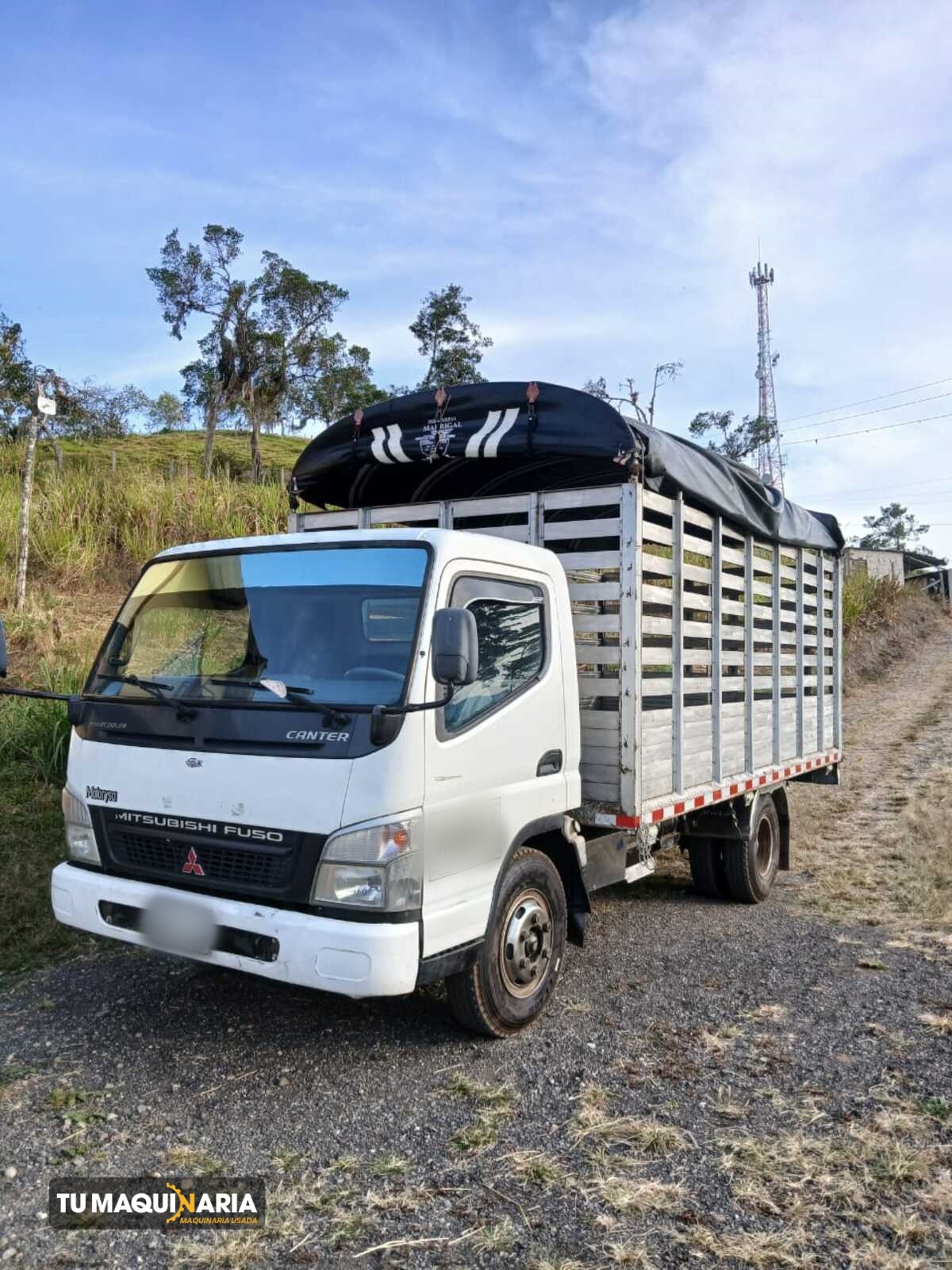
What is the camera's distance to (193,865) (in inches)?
143

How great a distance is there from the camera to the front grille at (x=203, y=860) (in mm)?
3457

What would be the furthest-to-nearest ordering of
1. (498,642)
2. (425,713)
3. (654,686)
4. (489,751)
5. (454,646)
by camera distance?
(654,686)
(498,642)
(489,751)
(425,713)
(454,646)

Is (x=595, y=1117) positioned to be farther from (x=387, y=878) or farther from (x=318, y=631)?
(x=318, y=631)

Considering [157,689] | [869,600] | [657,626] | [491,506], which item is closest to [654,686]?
[657,626]

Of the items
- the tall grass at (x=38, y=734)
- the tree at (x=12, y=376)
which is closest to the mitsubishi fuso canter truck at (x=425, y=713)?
the tall grass at (x=38, y=734)

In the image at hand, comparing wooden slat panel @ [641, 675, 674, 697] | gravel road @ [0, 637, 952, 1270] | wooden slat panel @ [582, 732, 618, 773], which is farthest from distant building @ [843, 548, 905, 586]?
gravel road @ [0, 637, 952, 1270]

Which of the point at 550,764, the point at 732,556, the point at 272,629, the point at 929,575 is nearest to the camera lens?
the point at 272,629

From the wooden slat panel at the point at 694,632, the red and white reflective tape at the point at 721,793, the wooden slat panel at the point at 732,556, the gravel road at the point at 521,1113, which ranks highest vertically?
the wooden slat panel at the point at 732,556

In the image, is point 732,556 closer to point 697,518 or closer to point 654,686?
point 697,518

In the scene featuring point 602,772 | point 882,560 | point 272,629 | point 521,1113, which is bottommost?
point 521,1113

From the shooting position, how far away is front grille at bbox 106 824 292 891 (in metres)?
3.46

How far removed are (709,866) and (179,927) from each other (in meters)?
4.00

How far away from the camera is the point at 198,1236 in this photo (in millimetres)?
2799

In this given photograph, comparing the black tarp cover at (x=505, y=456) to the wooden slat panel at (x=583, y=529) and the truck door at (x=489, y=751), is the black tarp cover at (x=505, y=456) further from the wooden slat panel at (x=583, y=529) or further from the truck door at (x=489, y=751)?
the truck door at (x=489, y=751)
